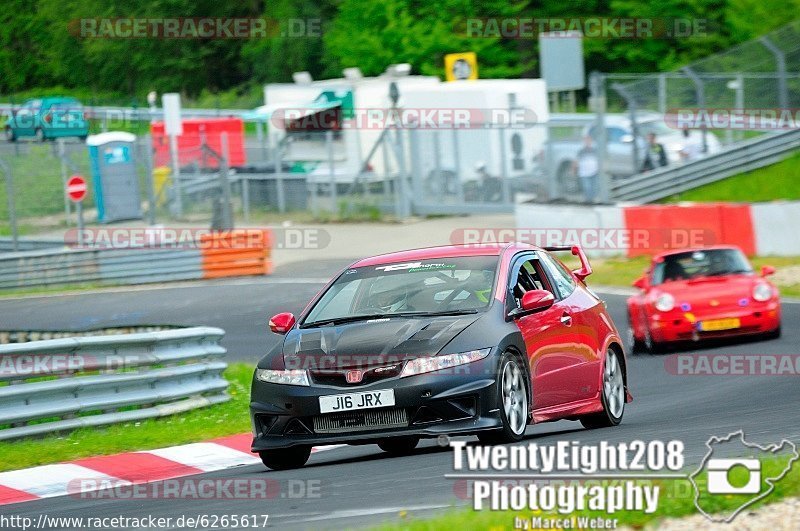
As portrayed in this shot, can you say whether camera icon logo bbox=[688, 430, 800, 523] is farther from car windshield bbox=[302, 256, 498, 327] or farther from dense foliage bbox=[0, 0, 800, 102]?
dense foliage bbox=[0, 0, 800, 102]

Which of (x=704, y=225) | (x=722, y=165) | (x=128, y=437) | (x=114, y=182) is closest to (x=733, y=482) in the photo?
(x=128, y=437)

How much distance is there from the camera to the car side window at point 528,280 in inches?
399

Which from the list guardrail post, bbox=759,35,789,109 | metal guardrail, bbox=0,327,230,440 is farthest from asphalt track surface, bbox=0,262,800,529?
guardrail post, bbox=759,35,789,109

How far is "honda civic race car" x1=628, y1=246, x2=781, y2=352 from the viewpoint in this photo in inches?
666

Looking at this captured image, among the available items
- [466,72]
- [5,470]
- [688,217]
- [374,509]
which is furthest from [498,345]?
[466,72]

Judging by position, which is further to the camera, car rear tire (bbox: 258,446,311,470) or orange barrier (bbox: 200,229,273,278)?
orange barrier (bbox: 200,229,273,278)

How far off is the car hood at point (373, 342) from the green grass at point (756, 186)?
20850 millimetres

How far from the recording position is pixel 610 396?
11.0 meters

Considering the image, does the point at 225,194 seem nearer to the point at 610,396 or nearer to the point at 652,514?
the point at 610,396

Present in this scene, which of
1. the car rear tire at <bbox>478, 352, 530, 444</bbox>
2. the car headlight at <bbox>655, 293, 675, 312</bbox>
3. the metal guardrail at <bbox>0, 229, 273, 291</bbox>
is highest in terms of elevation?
the car rear tire at <bbox>478, 352, 530, 444</bbox>

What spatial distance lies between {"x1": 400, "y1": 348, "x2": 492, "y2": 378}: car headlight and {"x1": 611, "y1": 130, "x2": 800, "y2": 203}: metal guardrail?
2148cm

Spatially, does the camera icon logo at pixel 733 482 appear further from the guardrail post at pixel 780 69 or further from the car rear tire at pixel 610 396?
the guardrail post at pixel 780 69

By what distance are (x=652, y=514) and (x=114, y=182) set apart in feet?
100

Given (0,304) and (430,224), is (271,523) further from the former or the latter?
(430,224)
